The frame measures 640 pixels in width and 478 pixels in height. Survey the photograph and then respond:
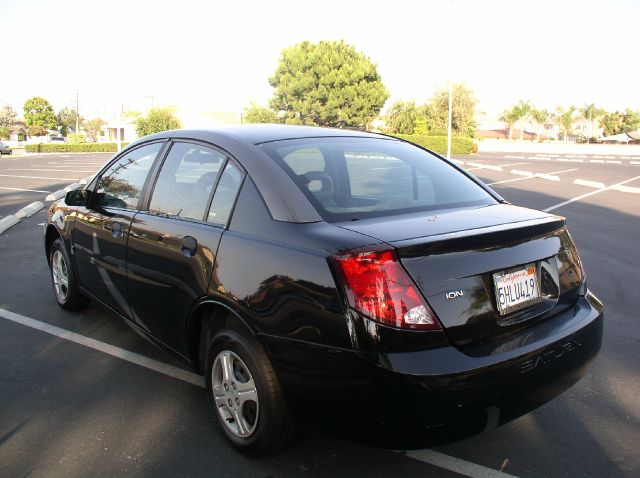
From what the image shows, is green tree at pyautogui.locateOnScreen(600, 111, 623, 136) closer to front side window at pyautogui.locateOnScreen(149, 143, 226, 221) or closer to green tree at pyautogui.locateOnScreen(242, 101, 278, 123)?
green tree at pyautogui.locateOnScreen(242, 101, 278, 123)

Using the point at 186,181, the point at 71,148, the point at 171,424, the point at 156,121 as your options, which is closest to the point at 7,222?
the point at 186,181

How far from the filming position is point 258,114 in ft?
188

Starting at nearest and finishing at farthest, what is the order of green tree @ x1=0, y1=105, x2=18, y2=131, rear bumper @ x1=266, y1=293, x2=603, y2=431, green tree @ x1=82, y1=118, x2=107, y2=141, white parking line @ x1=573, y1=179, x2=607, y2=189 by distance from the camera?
rear bumper @ x1=266, y1=293, x2=603, y2=431, white parking line @ x1=573, y1=179, x2=607, y2=189, green tree @ x1=0, y1=105, x2=18, y2=131, green tree @ x1=82, y1=118, x2=107, y2=141

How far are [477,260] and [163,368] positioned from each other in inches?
99.1

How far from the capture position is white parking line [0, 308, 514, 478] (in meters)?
2.79

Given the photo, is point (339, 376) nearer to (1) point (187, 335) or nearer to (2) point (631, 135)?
(1) point (187, 335)

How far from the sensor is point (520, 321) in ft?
8.43

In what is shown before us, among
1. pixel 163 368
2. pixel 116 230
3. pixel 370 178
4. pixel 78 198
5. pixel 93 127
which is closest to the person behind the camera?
pixel 370 178

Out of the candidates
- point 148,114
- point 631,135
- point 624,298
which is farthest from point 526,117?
point 624,298

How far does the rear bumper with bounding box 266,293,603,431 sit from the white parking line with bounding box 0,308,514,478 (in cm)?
43

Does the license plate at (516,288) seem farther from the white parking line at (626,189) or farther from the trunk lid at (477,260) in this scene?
the white parking line at (626,189)

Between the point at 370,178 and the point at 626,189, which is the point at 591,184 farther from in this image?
the point at 370,178

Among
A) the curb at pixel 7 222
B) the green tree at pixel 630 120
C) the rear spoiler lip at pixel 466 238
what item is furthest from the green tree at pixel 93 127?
the rear spoiler lip at pixel 466 238

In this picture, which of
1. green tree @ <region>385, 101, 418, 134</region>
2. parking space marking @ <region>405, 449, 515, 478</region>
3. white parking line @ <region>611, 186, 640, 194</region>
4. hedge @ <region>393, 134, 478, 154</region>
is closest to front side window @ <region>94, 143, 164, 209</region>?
parking space marking @ <region>405, 449, 515, 478</region>
